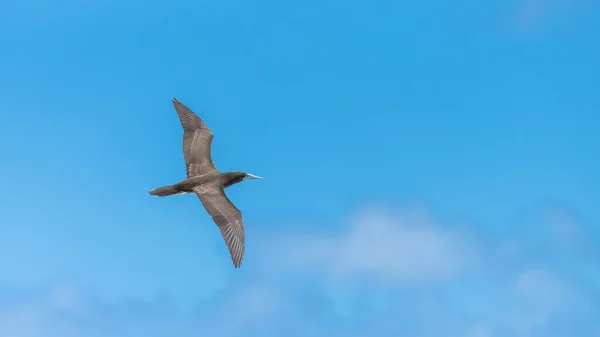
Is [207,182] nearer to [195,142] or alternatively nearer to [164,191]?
[164,191]

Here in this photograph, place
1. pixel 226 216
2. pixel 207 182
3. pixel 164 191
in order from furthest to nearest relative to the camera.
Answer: pixel 207 182
pixel 164 191
pixel 226 216

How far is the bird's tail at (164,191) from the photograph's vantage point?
3322cm

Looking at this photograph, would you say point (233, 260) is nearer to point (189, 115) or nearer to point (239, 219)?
point (239, 219)

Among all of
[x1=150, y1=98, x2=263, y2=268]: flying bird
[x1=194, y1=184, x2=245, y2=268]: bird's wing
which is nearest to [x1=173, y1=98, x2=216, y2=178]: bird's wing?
[x1=150, y1=98, x2=263, y2=268]: flying bird

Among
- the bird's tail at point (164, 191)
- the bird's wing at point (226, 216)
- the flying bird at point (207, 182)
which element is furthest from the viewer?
the bird's tail at point (164, 191)

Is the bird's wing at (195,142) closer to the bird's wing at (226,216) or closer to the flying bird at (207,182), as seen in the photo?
the flying bird at (207,182)

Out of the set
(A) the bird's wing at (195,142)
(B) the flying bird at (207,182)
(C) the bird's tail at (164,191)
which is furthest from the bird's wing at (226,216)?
(A) the bird's wing at (195,142)

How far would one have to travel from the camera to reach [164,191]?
109 ft

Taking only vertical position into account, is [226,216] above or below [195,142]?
below

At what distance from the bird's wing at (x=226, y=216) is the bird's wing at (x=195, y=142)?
165 centimetres

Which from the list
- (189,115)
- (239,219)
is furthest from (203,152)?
(239,219)

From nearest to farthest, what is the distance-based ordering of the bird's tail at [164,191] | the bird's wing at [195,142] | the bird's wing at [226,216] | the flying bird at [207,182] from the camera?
the bird's wing at [226,216] → the flying bird at [207,182] → the bird's tail at [164,191] → the bird's wing at [195,142]

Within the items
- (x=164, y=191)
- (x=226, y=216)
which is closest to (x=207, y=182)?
(x=164, y=191)

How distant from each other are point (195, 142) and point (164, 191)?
2945mm
